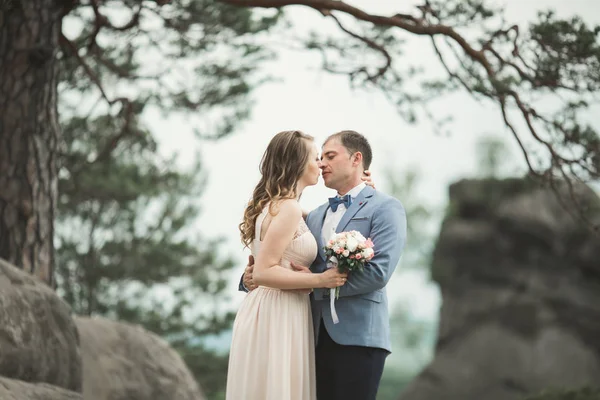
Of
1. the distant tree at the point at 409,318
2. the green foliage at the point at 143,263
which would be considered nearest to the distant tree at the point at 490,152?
the distant tree at the point at 409,318

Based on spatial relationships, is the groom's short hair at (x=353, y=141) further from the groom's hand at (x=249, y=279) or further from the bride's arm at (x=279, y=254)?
the groom's hand at (x=249, y=279)

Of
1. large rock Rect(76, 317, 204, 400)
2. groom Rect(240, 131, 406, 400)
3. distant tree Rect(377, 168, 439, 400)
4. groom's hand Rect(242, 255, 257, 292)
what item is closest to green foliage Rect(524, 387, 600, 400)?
large rock Rect(76, 317, 204, 400)

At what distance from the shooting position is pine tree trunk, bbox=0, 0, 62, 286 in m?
7.64

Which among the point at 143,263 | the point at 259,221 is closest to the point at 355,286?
the point at 259,221

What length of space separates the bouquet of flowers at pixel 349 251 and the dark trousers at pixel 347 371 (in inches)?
19.3

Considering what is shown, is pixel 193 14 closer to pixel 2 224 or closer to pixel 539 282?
pixel 2 224

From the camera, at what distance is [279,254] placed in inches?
183

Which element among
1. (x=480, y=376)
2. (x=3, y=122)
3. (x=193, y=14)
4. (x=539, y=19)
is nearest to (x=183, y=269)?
(x=480, y=376)

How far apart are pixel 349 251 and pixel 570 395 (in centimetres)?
557

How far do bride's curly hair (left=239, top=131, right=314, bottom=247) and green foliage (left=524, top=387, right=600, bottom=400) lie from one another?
17.5 feet

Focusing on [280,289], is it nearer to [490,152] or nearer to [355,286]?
[355,286]

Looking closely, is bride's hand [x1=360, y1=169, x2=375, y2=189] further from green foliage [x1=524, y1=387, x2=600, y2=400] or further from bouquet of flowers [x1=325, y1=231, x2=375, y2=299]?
green foliage [x1=524, y1=387, x2=600, y2=400]

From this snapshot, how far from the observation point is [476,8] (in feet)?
25.9

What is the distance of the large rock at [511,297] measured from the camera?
1864 cm
